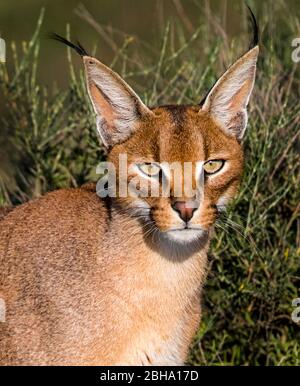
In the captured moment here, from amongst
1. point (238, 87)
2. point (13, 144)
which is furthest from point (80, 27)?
point (238, 87)

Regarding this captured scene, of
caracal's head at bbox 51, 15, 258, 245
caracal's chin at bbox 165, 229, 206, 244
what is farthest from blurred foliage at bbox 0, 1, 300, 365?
caracal's chin at bbox 165, 229, 206, 244

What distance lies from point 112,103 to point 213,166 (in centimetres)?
59

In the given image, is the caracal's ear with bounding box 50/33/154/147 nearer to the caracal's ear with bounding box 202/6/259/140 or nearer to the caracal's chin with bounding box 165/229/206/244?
the caracal's ear with bounding box 202/6/259/140

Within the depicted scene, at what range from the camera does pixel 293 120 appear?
22.1 ft

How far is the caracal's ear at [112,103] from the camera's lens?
16.8 feet

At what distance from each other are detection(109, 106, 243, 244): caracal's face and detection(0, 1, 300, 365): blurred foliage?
88 cm

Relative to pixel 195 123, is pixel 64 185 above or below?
below

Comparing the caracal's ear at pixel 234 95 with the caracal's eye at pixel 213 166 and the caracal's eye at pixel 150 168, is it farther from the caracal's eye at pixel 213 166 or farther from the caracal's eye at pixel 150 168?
the caracal's eye at pixel 150 168

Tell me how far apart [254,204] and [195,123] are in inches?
55.5

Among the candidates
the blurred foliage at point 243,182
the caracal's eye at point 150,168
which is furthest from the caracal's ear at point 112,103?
the blurred foliage at point 243,182

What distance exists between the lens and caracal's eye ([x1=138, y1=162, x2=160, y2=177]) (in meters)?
4.99

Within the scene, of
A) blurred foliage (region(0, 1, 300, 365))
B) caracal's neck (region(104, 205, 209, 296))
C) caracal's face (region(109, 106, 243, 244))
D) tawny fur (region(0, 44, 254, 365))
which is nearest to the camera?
caracal's face (region(109, 106, 243, 244))

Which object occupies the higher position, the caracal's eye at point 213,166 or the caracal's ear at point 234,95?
the caracal's ear at point 234,95
